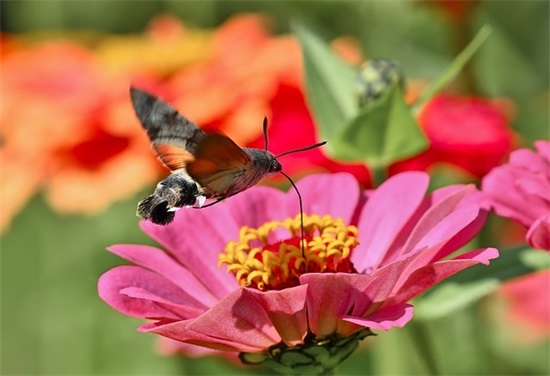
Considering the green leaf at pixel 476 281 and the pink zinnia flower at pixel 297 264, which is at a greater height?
the pink zinnia flower at pixel 297 264

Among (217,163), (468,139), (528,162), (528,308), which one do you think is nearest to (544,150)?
(528,162)

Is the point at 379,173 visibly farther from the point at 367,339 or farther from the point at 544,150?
the point at 367,339

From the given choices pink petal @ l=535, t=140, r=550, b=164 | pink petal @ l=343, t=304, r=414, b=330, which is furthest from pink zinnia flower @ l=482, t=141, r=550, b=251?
pink petal @ l=343, t=304, r=414, b=330

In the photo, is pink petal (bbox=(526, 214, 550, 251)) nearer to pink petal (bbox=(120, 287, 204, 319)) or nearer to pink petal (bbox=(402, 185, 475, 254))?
pink petal (bbox=(402, 185, 475, 254))

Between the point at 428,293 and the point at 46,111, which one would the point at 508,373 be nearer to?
the point at 428,293

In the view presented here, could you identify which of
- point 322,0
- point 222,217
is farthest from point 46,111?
point 222,217

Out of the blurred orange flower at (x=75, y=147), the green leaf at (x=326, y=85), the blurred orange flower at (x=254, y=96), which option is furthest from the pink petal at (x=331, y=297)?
the blurred orange flower at (x=75, y=147)

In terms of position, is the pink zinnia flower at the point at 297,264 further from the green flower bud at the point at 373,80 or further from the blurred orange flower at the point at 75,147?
the blurred orange flower at the point at 75,147
